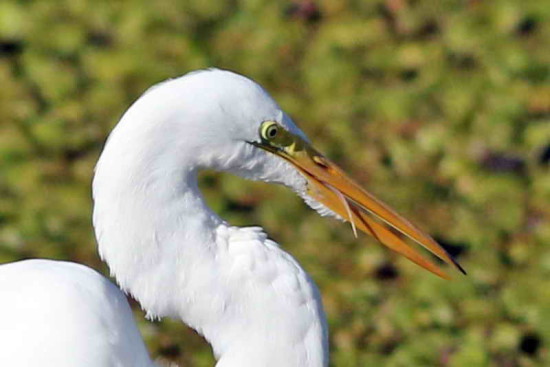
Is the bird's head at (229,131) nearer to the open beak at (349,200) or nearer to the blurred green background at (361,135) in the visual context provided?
the open beak at (349,200)

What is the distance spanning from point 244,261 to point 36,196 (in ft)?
9.17

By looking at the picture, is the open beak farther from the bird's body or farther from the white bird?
the bird's body

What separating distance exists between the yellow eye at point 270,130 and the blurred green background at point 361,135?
6.27ft

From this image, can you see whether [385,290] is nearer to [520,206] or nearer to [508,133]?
[520,206]

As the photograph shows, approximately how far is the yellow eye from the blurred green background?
191 centimetres

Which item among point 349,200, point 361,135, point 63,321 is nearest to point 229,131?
point 349,200

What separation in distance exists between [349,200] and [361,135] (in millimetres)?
2861

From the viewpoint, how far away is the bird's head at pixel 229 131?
2889mm

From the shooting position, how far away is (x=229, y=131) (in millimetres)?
2941

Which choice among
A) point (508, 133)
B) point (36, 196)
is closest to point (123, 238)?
point (36, 196)

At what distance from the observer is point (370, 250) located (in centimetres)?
534

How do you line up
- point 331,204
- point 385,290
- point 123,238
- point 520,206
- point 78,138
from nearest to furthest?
point 123,238 → point 331,204 → point 385,290 → point 520,206 → point 78,138

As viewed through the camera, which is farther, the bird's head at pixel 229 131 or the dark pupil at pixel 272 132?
the dark pupil at pixel 272 132

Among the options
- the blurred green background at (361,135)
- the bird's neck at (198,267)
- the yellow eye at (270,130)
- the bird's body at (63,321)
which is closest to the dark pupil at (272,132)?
the yellow eye at (270,130)
